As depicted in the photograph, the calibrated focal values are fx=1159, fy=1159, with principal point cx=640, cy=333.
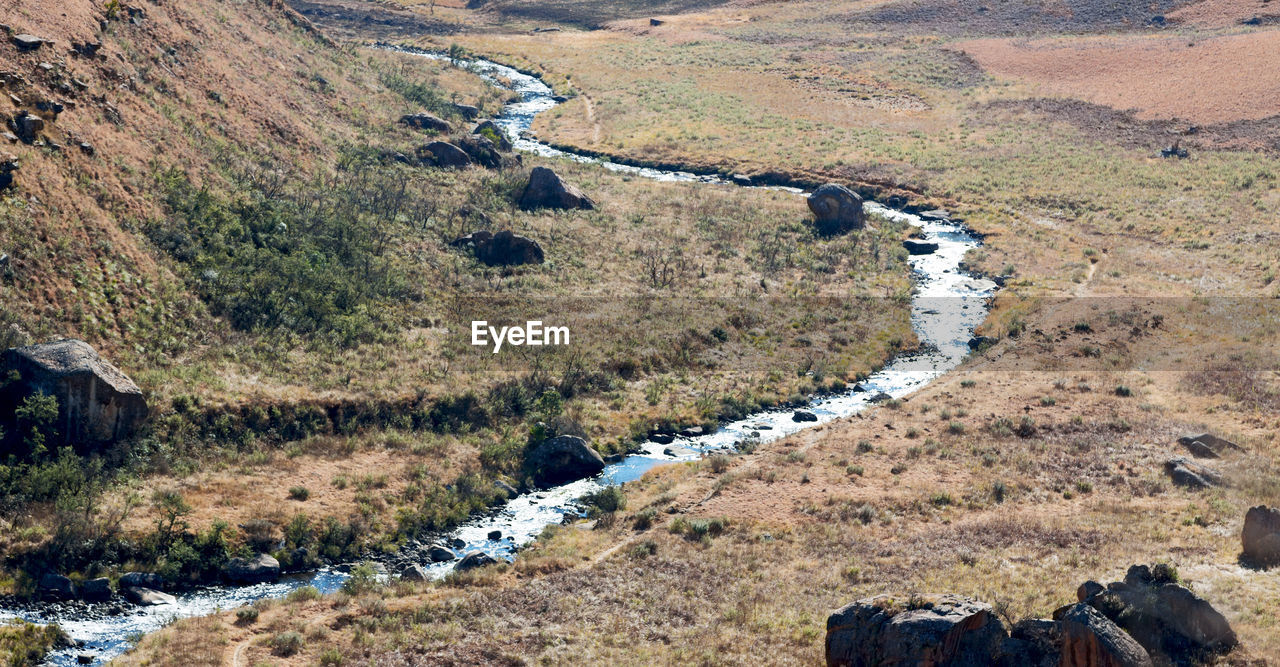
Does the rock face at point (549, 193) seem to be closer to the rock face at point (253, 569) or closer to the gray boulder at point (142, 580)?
the rock face at point (253, 569)

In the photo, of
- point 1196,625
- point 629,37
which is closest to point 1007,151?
point 629,37

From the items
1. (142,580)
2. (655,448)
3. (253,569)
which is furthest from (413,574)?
(655,448)

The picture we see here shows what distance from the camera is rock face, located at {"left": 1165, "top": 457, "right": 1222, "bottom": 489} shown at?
36.6 metres

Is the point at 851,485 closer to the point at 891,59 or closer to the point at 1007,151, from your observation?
the point at 1007,151

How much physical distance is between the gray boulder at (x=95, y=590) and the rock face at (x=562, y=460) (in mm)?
14284

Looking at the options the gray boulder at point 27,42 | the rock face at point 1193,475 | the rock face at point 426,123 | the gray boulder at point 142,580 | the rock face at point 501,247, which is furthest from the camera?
the rock face at point 426,123

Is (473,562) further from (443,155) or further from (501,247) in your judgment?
(443,155)

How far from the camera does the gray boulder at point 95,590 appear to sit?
97.3ft

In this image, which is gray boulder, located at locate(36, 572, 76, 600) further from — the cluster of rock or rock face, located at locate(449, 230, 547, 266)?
rock face, located at locate(449, 230, 547, 266)

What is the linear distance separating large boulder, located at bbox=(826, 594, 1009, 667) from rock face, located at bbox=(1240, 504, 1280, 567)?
953 cm

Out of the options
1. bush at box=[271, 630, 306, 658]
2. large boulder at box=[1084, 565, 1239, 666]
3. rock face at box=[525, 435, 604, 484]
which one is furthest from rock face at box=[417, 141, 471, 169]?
large boulder at box=[1084, 565, 1239, 666]

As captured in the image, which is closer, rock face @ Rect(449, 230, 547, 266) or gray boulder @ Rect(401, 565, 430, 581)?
gray boulder @ Rect(401, 565, 430, 581)

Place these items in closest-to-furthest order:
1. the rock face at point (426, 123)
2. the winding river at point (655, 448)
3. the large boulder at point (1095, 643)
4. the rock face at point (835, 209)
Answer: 1. the large boulder at point (1095, 643)
2. the winding river at point (655, 448)
3. the rock face at point (835, 209)
4. the rock face at point (426, 123)

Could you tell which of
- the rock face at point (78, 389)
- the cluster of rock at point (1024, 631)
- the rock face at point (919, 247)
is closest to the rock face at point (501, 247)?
the rock face at point (919, 247)
